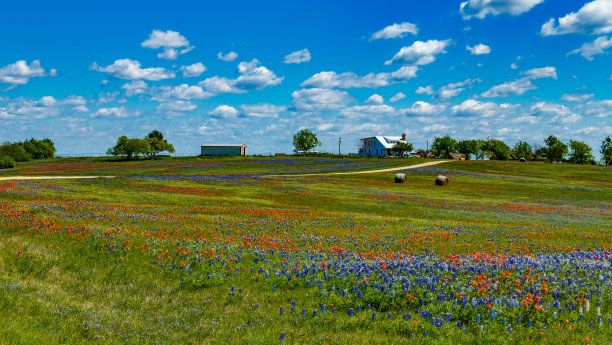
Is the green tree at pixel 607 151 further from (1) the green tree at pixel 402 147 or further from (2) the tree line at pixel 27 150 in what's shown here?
Result: (2) the tree line at pixel 27 150

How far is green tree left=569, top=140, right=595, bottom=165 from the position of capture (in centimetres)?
16450

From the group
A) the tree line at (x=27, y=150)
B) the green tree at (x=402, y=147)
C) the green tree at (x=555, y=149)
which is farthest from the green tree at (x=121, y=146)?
the green tree at (x=555, y=149)

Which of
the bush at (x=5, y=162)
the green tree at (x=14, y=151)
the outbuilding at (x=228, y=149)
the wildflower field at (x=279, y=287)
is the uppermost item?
the outbuilding at (x=228, y=149)

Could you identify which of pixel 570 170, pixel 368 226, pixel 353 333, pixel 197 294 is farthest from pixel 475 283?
pixel 570 170

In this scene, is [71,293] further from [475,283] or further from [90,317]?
[475,283]

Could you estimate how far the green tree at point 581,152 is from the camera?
164500 millimetres

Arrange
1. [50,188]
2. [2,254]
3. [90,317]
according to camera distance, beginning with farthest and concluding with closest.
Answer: [50,188]
[2,254]
[90,317]

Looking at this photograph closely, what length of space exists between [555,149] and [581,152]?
12435 mm

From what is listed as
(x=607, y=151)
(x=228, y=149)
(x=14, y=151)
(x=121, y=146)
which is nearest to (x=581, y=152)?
(x=607, y=151)

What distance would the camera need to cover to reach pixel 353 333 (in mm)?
6797

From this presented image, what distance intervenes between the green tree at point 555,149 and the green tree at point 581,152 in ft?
19.8

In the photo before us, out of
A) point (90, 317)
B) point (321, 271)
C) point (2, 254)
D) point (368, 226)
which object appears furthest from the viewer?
point (368, 226)

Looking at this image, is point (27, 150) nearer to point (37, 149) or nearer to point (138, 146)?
point (37, 149)

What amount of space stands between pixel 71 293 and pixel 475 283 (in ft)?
30.1
